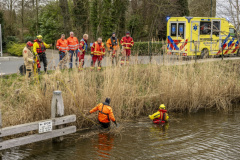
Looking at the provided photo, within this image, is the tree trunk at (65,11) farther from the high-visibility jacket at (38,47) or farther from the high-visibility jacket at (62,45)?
the high-visibility jacket at (38,47)

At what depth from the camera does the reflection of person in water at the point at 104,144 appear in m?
6.57

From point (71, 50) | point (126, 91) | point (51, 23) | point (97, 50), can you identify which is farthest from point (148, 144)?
point (51, 23)

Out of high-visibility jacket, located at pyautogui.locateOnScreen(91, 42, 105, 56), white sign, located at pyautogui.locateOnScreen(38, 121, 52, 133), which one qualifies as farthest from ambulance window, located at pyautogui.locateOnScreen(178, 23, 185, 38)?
white sign, located at pyautogui.locateOnScreen(38, 121, 52, 133)

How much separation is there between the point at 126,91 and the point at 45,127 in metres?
3.13

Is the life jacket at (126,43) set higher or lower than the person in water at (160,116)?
higher

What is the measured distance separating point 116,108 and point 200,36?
10.0m

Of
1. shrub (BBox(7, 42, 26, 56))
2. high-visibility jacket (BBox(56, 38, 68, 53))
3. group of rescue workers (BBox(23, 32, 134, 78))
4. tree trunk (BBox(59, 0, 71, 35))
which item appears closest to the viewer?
group of rescue workers (BBox(23, 32, 134, 78))

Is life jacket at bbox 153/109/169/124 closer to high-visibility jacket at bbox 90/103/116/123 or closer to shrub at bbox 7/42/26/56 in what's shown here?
high-visibility jacket at bbox 90/103/116/123

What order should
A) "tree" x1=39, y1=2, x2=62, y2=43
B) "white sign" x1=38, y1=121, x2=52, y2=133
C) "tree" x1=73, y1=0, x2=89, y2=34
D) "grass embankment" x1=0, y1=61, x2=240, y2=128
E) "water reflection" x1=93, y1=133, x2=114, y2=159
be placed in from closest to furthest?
1. "white sign" x1=38, y1=121, x2=52, y2=133
2. "water reflection" x1=93, y1=133, x2=114, y2=159
3. "grass embankment" x1=0, y1=61, x2=240, y2=128
4. "tree" x1=73, y1=0, x2=89, y2=34
5. "tree" x1=39, y1=2, x2=62, y2=43

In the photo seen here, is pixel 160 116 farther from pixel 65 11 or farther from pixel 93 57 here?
pixel 65 11

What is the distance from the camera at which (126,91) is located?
8.98 m

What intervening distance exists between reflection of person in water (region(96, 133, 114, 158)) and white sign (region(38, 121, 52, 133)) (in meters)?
1.12

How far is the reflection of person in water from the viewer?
6.57 metres

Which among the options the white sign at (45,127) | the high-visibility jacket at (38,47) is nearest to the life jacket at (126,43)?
the high-visibility jacket at (38,47)
